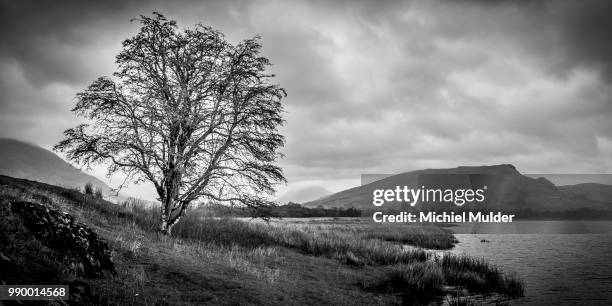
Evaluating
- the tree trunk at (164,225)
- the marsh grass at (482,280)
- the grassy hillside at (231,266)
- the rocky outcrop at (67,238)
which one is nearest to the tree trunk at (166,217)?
the tree trunk at (164,225)

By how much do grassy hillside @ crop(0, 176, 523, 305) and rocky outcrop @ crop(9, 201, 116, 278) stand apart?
31cm

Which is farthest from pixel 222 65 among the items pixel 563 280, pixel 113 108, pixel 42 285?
pixel 563 280

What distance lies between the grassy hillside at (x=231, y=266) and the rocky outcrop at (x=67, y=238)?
0.31m

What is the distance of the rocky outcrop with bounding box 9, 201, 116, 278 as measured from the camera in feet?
32.0

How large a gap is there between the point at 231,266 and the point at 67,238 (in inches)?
274

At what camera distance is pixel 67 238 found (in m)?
10.2

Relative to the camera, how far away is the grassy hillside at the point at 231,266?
10438 millimetres

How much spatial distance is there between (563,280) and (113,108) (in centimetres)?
2855

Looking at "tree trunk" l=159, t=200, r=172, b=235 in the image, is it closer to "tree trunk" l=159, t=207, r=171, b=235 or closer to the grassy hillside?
"tree trunk" l=159, t=207, r=171, b=235

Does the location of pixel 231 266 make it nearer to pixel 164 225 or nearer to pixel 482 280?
pixel 164 225

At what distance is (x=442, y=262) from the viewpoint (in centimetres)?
2525

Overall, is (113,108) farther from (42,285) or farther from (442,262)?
(442,262)

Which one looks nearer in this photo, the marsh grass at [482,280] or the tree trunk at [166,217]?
the tree trunk at [166,217]

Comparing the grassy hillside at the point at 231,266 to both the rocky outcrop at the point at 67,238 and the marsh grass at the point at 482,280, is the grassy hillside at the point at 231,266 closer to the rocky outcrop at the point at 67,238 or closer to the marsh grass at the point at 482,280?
the marsh grass at the point at 482,280
